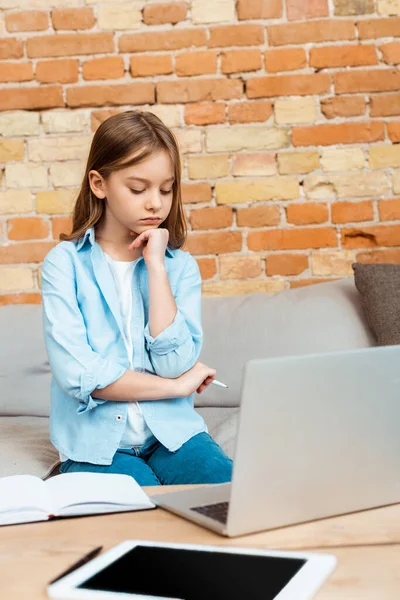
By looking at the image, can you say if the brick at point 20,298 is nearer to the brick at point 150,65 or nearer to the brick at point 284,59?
the brick at point 150,65

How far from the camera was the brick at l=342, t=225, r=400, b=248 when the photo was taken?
259 centimetres

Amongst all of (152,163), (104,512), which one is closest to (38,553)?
(104,512)

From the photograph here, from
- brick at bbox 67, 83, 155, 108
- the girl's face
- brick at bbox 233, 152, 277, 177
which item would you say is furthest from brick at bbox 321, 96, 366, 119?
the girl's face

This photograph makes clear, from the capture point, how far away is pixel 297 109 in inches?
101

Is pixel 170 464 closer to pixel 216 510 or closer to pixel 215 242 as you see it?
pixel 216 510

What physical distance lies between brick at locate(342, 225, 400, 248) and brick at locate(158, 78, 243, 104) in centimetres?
61

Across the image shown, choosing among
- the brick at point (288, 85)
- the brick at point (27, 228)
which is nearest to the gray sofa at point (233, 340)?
the brick at point (27, 228)

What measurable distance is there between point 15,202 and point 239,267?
0.80m

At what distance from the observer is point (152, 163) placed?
64.1 inches

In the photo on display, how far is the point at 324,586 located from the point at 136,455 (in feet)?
3.05

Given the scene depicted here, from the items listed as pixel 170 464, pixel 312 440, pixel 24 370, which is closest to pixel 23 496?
pixel 312 440

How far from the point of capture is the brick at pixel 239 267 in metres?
2.60

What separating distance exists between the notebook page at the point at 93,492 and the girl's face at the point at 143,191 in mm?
678

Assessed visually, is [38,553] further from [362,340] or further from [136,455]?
[362,340]
